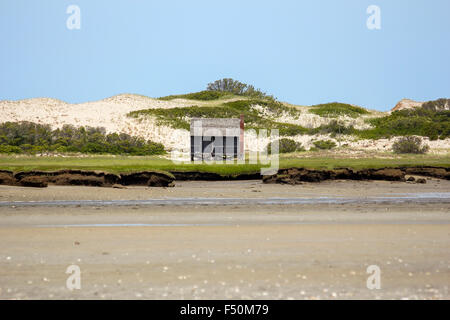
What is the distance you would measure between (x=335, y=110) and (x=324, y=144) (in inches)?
1419

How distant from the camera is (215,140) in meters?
36.6

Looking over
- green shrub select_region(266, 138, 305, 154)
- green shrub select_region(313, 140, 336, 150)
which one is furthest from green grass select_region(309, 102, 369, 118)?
green shrub select_region(266, 138, 305, 154)

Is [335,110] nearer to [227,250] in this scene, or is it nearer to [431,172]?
[431,172]

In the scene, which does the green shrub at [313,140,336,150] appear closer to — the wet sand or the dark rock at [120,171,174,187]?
the dark rock at [120,171,174,187]

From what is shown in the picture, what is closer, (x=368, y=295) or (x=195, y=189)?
(x=368, y=295)

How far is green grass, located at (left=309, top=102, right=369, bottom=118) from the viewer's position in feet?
252

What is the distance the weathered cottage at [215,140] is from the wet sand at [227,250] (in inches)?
785

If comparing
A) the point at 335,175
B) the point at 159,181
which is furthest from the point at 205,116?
the point at 159,181

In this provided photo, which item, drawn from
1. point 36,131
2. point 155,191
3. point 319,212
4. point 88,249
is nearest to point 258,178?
point 155,191

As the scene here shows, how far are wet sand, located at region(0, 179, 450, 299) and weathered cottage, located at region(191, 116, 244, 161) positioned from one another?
19.9 m
